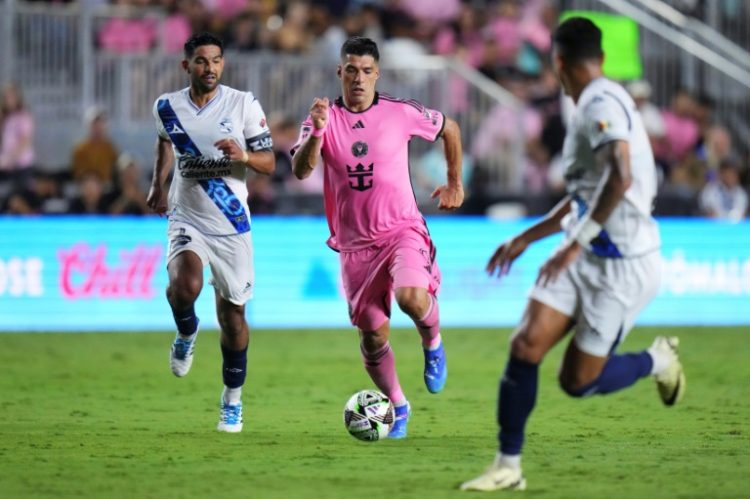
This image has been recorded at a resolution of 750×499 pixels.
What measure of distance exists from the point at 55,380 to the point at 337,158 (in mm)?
4732

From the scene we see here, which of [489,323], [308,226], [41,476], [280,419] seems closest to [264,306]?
[308,226]

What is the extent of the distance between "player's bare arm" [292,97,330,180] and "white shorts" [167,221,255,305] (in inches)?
34.7

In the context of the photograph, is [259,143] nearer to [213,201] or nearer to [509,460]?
[213,201]

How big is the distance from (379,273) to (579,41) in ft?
8.38

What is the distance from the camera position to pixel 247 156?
9.16 m

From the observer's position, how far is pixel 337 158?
9125mm

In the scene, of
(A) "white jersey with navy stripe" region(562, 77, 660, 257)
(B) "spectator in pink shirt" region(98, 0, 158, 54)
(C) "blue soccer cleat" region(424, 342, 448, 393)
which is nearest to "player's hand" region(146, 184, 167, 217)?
(C) "blue soccer cleat" region(424, 342, 448, 393)

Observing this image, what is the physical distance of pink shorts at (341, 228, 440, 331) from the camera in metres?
9.04

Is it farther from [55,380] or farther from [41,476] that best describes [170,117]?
[55,380]

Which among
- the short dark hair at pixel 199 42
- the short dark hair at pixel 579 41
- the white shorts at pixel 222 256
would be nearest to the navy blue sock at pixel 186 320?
the white shorts at pixel 222 256

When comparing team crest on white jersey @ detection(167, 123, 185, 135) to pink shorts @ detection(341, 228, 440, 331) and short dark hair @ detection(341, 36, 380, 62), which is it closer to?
short dark hair @ detection(341, 36, 380, 62)

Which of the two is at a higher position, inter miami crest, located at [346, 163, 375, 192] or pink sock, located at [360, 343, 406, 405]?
inter miami crest, located at [346, 163, 375, 192]

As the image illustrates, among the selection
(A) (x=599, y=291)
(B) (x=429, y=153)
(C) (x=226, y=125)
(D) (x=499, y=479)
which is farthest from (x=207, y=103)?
(B) (x=429, y=153)

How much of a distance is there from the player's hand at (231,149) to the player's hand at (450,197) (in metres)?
1.30
